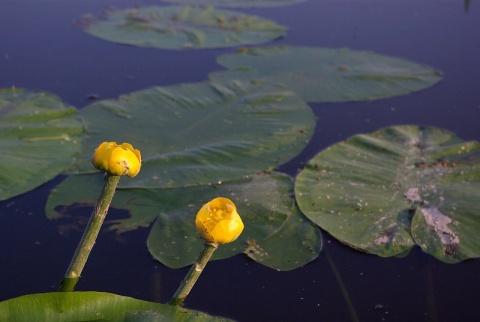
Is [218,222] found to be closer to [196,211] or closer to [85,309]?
[85,309]

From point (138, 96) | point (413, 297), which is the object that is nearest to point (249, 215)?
point (413, 297)

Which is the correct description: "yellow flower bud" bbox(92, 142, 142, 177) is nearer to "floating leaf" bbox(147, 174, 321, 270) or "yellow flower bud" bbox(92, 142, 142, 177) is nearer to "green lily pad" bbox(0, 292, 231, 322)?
"green lily pad" bbox(0, 292, 231, 322)

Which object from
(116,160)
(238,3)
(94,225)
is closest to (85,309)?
(94,225)

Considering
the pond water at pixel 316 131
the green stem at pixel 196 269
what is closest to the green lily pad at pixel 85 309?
the green stem at pixel 196 269

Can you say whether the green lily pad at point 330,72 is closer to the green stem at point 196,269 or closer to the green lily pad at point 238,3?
the green lily pad at point 238,3

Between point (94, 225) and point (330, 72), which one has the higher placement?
point (94, 225)
